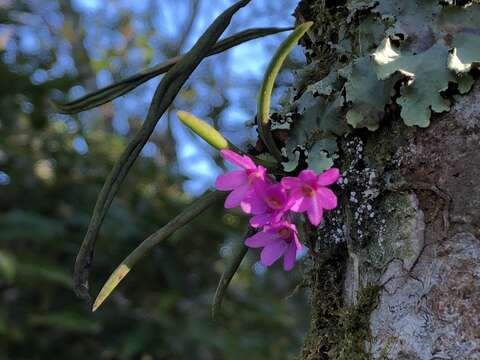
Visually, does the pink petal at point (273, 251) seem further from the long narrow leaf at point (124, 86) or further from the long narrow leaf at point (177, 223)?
the long narrow leaf at point (124, 86)

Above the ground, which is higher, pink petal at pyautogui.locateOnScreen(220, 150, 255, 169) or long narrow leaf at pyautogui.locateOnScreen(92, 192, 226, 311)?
pink petal at pyautogui.locateOnScreen(220, 150, 255, 169)

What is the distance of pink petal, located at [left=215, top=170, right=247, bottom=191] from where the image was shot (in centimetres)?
70

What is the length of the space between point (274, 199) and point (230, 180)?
0.16ft

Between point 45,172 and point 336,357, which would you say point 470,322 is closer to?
point 336,357

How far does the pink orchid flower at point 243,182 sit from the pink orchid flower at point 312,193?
0.04m

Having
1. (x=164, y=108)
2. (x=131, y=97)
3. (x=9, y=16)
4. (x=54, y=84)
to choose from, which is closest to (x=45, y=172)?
(x=54, y=84)

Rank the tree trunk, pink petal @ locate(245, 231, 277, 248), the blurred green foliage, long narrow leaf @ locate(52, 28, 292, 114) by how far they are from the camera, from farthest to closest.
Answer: the blurred green foliage → long narrow leaf @ locate(52, 28, 292, 114) → pink petal @ locate(245, 231, 277, 248) → the tree trunk

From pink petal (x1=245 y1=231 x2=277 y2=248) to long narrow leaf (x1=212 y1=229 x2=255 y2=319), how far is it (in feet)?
0.21

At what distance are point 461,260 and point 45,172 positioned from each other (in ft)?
8.40

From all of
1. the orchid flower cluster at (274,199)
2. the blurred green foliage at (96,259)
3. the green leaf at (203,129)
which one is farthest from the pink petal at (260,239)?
the blurred green foliage at (96,259)

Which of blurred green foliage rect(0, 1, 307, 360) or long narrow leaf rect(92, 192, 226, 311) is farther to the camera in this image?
blurred green foliage rect(0, 1, 307, 360)

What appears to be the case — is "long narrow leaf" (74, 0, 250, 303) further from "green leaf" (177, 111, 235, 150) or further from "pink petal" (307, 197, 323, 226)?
"pink petal" (307, 197, 323, 226)

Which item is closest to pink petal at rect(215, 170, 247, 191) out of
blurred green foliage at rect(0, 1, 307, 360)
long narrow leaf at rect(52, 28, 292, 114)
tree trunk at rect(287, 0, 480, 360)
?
tree trunk at rect(287, 0, 480, 360)

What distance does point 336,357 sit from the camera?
2.37 ft
